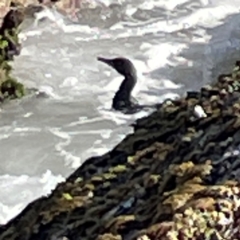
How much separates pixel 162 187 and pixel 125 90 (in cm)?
807

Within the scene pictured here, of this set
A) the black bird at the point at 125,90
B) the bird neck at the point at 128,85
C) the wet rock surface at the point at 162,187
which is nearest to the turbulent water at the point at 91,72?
the black bird at the point at 125,90

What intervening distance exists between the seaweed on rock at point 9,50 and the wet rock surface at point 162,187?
754 centimetres

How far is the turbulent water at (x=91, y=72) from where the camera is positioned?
9.46 meters

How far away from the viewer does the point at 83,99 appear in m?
11.5

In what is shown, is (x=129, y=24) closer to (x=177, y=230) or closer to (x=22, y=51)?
(x=22, y=51)

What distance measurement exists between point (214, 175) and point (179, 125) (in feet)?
2.47

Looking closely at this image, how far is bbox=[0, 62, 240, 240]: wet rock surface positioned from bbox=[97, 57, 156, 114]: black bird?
22.8ft

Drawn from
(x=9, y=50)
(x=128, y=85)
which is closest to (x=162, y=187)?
(x=128, y=85)

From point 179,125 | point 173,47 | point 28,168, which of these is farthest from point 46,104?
point 179,125

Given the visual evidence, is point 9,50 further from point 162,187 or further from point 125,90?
point 162,187

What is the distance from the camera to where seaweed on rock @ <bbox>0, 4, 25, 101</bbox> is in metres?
11.6

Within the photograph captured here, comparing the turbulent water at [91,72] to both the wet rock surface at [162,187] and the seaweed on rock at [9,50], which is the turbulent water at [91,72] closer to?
the seaweed on rock at [9,50]

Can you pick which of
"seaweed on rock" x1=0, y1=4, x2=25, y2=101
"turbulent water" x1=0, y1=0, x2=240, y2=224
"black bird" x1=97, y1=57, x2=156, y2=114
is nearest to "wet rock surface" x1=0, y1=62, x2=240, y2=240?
"turbulent water" x1=0, y1=0, x2=240, y2=224

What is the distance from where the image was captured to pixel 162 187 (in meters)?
3.17
